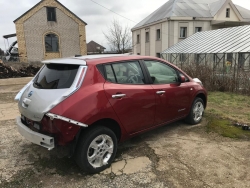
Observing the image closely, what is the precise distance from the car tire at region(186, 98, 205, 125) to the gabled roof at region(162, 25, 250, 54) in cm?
784

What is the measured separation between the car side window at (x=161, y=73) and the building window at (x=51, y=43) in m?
28.0

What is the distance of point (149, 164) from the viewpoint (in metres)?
3.33

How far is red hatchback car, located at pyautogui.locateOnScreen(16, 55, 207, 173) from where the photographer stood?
2.79 m

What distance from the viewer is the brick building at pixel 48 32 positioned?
27969 millimetres

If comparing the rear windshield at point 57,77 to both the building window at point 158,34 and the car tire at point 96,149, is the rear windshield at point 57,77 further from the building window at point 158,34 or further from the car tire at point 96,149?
the building window at point 158,34

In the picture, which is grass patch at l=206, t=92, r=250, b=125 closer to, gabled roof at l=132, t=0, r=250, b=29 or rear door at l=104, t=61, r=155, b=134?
rear door at l=104, t=61, r=155, b=134

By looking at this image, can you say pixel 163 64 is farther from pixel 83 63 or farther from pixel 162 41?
pixel 162 41

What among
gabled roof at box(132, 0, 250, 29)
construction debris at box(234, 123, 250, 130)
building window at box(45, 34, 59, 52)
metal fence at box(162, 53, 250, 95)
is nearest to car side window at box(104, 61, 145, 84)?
construction debris at box(234, 123, 250, 130)

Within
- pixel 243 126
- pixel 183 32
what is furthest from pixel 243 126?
pixel 183 32

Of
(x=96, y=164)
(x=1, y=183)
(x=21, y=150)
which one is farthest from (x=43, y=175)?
(x=21, y=150)

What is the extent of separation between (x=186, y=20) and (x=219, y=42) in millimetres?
14613

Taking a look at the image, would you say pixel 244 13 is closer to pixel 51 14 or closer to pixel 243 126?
pixel 51 14

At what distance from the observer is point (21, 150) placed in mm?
3895

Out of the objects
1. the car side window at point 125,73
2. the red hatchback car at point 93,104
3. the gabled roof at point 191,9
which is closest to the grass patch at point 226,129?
the red hatchback car at point 93,104
